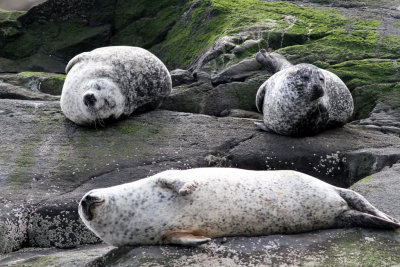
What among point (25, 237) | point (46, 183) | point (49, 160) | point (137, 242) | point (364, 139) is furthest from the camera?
point (364, 139)

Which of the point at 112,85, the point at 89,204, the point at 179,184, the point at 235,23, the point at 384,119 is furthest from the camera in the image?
the point at 235,23

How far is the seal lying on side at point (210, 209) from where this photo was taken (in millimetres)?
4754

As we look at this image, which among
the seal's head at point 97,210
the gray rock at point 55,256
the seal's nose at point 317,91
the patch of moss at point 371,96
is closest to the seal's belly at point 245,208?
the seal's head at point 97,210

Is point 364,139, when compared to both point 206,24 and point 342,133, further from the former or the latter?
point 206,24

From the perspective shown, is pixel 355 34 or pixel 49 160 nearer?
pixel 49 160

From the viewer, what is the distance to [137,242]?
4.81 m

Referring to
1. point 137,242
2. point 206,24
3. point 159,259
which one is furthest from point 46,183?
point 206,24

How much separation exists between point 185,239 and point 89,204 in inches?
32.2

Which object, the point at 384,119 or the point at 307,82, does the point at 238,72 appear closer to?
the point at 307,82

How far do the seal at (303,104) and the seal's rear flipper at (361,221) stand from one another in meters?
2.71

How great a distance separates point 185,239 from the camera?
15.1 feet

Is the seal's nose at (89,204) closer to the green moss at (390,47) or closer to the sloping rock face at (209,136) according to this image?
the sloping rock face at (209,136)

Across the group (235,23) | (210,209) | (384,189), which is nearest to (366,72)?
(235,23)

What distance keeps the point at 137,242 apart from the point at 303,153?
10.5 feet
